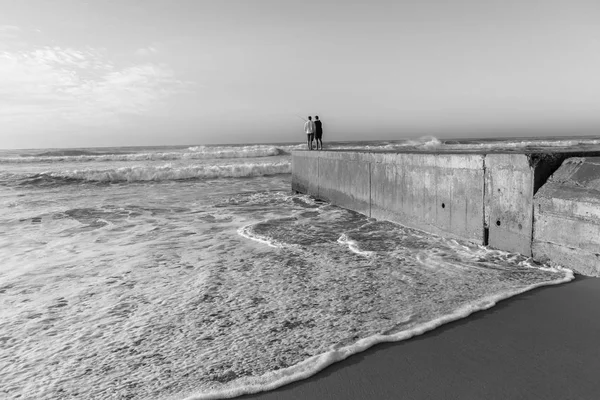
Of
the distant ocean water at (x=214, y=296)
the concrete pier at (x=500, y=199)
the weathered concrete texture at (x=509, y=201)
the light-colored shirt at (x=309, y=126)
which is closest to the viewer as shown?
the distant ocean water at (x=214, y=296)

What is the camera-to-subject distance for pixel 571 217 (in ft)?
12.5

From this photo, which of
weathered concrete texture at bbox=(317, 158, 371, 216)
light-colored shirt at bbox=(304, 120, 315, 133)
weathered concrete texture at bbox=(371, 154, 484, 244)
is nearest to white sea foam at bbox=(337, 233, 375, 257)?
weathered concrete texture at bbox=(371, 154, 484, 244)

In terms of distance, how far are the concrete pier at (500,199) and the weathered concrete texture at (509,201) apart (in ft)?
0.03

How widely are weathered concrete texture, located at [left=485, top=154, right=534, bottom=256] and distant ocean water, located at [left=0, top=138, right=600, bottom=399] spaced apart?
0.69 ft

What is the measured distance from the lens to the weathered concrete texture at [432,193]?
5031 millimetres

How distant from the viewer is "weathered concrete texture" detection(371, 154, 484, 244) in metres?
5.03

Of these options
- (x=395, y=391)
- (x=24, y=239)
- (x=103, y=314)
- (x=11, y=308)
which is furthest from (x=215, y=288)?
(x=24, y=239)

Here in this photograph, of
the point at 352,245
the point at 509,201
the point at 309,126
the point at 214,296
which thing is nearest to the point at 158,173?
the point at 309,126

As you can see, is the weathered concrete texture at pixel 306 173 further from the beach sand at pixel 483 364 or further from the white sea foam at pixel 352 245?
the beach sand at pixel 483 364

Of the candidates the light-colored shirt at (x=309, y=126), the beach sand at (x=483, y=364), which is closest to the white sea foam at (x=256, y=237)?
the beach sand at (x=483, y=364)

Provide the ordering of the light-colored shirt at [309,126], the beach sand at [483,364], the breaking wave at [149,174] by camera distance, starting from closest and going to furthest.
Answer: the beach sand at [483,364], the light-colored shirt at [309,126], the breaking wave at [149,174]

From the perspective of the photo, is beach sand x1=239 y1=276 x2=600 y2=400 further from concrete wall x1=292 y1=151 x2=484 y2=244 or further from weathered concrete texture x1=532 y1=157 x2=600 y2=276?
concrete wall x1=292 y1=151 x2=484 y2=244

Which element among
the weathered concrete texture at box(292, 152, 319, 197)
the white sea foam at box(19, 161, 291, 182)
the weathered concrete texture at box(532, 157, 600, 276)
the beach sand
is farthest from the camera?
the white sea foam at box(19, 161, 291, 182)

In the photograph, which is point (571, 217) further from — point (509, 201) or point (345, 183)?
point (345, 183)
